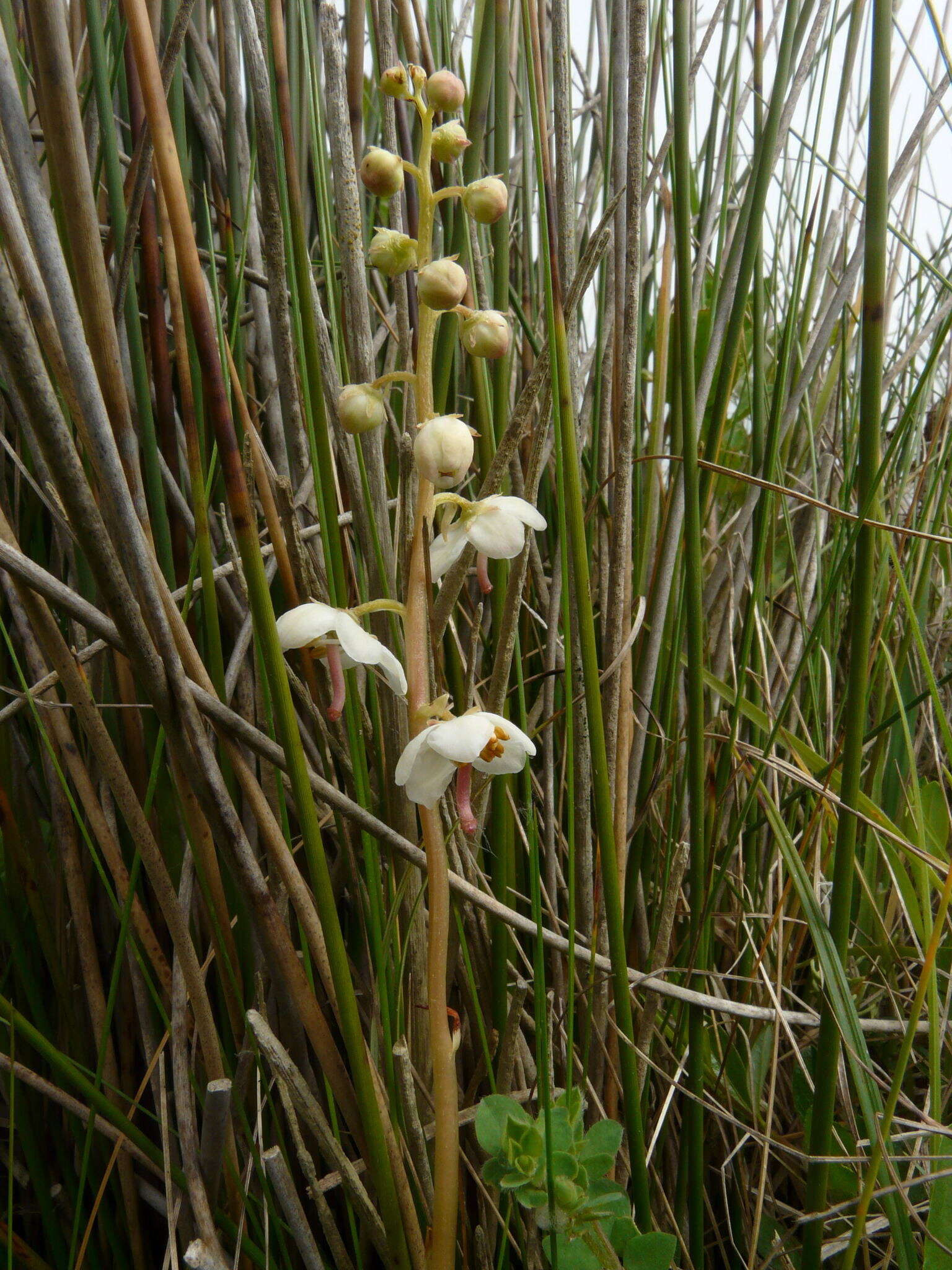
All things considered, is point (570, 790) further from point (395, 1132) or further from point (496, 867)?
point (395, 1132)

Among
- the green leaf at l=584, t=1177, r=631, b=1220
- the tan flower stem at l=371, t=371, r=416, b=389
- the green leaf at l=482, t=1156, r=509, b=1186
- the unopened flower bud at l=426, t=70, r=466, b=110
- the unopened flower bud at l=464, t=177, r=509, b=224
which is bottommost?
the green leaf at l=584, t=1177, r=631, b=1220

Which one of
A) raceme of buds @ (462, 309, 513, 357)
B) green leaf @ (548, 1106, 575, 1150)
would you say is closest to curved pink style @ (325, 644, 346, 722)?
raceme of buds @ (462, 309, 513, 357)

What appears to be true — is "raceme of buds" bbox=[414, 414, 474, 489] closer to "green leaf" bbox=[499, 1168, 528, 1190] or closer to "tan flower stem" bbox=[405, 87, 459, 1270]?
"tan flower stem" bbox=[405, 87, 459, 1270]

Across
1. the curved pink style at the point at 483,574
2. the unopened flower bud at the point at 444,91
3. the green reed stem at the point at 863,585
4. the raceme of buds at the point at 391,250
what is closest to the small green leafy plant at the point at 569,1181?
the green reed stem at the point at 863,585

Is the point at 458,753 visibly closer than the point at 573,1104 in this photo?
Yes

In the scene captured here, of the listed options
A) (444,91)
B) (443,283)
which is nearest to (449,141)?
(444,91)

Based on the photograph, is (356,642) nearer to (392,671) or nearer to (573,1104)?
(392,671)
